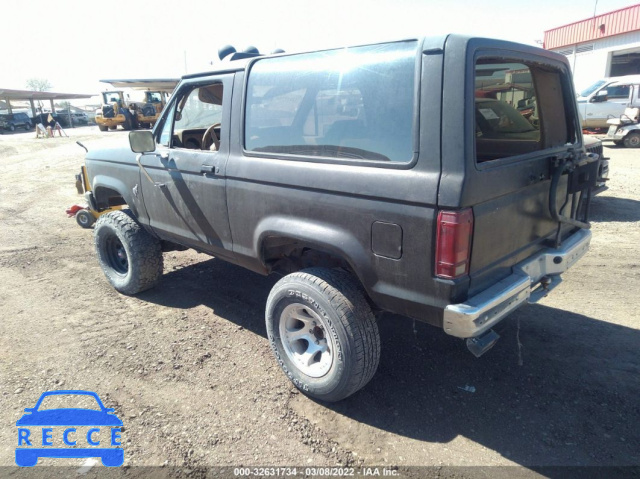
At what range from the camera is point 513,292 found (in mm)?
2428

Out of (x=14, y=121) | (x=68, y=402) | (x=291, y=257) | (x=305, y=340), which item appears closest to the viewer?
(x=68, y=402)

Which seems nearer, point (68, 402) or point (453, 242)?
point (453, 242)

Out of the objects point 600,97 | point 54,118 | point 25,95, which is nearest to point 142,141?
point 600,97

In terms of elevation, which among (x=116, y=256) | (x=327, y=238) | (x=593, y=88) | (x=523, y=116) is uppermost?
(x=593, y=88)

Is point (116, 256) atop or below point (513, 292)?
below

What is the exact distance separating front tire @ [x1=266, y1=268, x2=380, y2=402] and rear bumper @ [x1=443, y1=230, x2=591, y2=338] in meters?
0.56

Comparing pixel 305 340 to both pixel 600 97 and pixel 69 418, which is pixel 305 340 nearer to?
pixel 69 418

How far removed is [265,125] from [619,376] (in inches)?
118

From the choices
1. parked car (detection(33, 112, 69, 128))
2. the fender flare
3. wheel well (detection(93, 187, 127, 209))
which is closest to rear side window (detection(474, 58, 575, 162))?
the fender flare

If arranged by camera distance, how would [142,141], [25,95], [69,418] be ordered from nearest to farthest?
[69,418] < [142,141] < [25,95]

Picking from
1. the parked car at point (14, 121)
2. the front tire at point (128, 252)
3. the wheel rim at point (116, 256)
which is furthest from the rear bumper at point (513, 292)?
the parked car at point (14, 121)

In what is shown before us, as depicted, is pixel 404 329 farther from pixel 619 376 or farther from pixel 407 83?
pixel 407 83

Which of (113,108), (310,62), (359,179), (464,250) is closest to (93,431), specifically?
(359,179)

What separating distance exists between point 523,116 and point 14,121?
40.4 m
